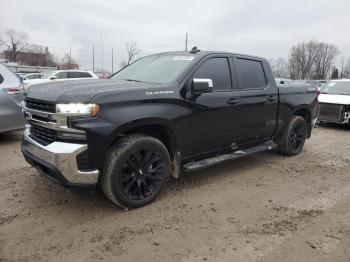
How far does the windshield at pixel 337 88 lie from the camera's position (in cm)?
1106

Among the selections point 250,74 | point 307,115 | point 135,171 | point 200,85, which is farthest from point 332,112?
point 135,171

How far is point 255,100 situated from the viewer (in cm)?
520

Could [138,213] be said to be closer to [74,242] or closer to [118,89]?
[74,242]

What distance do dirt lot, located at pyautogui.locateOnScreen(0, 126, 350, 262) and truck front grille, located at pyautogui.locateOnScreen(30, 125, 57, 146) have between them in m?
0.77

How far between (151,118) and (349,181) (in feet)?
11.0

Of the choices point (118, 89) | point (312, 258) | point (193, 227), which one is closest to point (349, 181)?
point (312, 258)

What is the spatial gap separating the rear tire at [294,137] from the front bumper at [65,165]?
3.98m

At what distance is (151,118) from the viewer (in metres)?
3.80

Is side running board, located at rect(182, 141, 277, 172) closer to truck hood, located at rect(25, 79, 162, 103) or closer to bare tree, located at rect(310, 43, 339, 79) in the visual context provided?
truck hood, located at rect(25, 79, 162, 103)

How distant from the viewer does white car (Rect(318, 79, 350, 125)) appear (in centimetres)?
1021

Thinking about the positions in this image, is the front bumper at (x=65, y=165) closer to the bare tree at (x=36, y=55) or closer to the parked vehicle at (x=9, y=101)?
the parked vehicle at (x=9, y=101)

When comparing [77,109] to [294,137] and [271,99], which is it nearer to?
[271,99]

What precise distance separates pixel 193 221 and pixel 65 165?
57.4 inches

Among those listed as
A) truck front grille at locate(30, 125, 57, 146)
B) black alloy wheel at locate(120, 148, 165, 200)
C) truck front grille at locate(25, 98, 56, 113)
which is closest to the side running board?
black alloy wheel at locate(120, 148, 165, 200)
